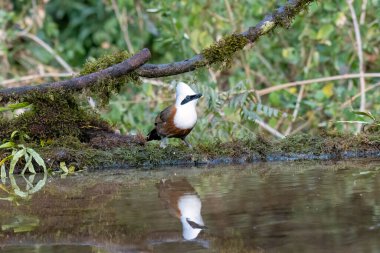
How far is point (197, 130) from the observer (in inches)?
290

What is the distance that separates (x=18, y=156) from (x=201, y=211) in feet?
6.20

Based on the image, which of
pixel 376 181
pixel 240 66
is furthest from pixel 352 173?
pixel 240 66

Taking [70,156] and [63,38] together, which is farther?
[63,38]

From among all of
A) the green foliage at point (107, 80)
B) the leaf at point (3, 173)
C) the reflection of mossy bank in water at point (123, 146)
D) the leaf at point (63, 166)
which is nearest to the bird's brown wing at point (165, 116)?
the reflection of mossy bank in water at point (123, 146)

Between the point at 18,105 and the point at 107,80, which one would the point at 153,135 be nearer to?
the point at 107,80

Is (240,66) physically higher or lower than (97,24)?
lower

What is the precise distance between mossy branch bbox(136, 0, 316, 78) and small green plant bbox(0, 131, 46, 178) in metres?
0.98

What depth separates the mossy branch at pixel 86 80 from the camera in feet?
17.3

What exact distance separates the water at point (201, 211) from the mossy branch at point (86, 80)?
658 millimetres

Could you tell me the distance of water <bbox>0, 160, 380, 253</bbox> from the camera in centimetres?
308

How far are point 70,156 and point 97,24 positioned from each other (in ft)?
21.2

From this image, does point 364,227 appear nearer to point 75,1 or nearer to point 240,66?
point 240,66

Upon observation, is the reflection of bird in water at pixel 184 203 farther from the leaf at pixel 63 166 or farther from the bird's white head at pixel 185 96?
the bird's white head at pixel 185 96

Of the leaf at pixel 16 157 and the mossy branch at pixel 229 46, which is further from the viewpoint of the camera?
the mossy branch at pixel 229 46
